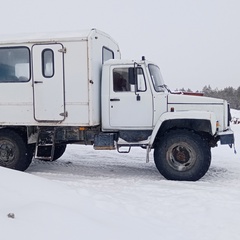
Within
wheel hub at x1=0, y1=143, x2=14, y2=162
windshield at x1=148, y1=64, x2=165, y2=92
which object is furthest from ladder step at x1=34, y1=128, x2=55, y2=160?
windshield at x1=148, y1=64, x2=165, y2=92

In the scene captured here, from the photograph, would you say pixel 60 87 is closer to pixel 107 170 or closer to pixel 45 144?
pixel 45 144

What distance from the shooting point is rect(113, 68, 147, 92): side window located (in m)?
7.38

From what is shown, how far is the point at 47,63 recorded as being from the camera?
7578 millimetres

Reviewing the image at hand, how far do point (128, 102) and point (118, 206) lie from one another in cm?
300

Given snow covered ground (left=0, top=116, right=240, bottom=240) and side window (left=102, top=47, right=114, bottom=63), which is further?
side window (left=102, top=47, right=114, bottom=63)

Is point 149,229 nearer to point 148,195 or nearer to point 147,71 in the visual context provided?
point 148,195

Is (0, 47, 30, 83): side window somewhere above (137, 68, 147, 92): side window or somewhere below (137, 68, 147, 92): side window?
above

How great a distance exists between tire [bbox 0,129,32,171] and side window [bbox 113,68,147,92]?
258 centimetres

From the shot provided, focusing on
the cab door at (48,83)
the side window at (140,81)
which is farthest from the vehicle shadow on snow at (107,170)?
the side window at (140,81)

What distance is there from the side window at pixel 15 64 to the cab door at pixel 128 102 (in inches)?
77.8

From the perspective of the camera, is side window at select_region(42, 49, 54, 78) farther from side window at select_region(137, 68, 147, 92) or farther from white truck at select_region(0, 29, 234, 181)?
side window at select_region(137, 68, 147, 92)

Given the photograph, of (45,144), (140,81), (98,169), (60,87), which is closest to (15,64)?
(60,87)

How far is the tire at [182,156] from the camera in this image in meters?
7.06

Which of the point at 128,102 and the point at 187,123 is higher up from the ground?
the point at 128,102
